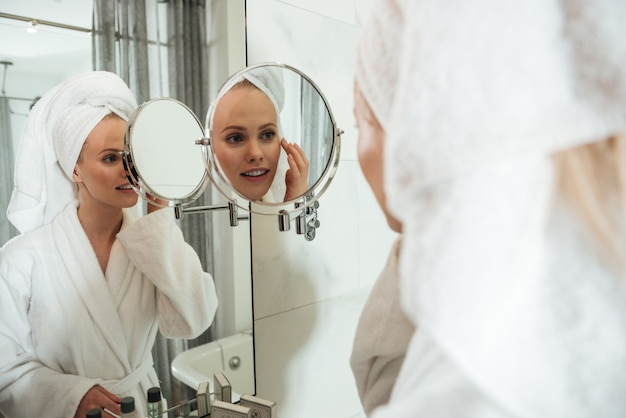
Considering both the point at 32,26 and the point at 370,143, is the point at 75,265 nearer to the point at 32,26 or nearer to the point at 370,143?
the point at 32,26

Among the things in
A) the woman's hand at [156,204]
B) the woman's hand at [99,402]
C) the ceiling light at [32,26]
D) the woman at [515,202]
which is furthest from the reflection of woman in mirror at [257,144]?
the woman at [515,202]

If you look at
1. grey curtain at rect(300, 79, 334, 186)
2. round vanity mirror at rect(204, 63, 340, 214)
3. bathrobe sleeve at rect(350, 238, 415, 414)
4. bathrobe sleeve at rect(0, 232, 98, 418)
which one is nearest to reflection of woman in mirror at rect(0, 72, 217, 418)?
bathrobe sleeve at rect(0, 232, 98, 418)

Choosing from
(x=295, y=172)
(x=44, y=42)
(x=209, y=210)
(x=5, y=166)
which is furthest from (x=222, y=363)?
(x=44, y=42)

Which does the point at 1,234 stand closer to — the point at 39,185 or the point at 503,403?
the point at 39,185

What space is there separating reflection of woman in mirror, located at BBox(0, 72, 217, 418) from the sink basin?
3.3 inches

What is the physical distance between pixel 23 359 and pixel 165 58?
52cm

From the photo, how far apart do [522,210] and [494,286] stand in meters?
0.05

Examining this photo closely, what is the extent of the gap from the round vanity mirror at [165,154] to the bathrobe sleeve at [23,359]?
175mm

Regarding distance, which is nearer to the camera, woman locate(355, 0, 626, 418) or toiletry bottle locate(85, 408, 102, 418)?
woman locate(355, 0, 626, 418)

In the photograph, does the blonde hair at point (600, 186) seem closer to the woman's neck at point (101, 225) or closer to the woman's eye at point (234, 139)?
the woman's eye at point (234, 139)

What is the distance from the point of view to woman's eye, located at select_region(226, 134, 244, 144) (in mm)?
765

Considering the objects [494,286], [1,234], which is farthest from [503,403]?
[1,234]

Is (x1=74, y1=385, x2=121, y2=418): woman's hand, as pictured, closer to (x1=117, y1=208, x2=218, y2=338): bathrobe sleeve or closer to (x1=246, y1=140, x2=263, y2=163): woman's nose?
(x1=117, y1=208, x2=218, y2=338): bathrobe sleeve

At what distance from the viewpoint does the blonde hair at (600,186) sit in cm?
29
